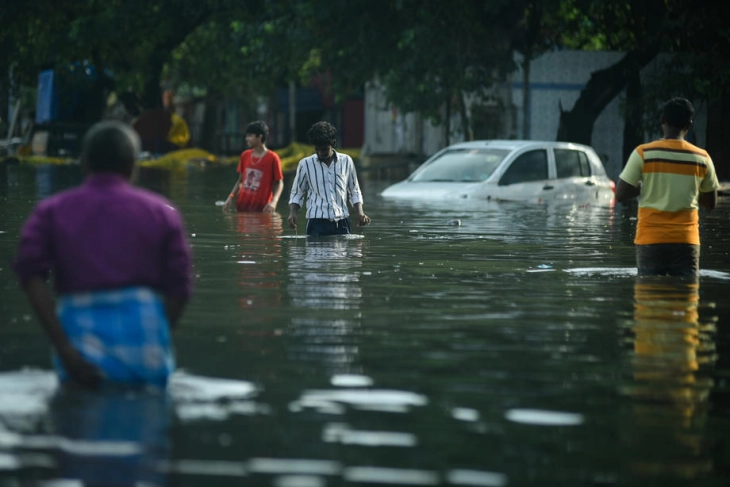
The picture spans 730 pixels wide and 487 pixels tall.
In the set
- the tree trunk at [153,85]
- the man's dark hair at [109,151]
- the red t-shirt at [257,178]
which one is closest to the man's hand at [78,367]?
the man's dark hair at [109,151]

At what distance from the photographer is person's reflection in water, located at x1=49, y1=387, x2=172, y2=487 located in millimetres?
5590

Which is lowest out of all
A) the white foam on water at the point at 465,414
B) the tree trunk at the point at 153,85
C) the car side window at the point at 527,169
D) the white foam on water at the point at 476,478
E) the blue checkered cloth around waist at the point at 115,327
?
the white foam on water at the point at 476,478

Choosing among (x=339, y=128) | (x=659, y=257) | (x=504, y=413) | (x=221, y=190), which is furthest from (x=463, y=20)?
(x=339, y=128)

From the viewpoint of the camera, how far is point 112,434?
20.4 feet

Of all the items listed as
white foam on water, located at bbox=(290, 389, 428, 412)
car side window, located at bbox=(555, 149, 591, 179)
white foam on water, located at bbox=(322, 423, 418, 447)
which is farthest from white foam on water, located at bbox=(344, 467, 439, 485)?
car side window, located at bbox=(555, 149, 591, 179)

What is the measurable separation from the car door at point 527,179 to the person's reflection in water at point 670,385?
13403 millimetres

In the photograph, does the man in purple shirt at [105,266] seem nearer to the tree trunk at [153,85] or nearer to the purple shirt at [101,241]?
the purple shirt at [101,241]

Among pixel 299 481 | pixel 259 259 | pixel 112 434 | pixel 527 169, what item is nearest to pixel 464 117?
pixel 527 169

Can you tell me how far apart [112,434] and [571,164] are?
20907mm

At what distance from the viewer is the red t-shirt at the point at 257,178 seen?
746 inches

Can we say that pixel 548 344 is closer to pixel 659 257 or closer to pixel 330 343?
pixel 330 343

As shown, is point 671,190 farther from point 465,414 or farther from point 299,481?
point 299,481

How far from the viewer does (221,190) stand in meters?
32.6

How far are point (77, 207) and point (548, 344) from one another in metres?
3.74
